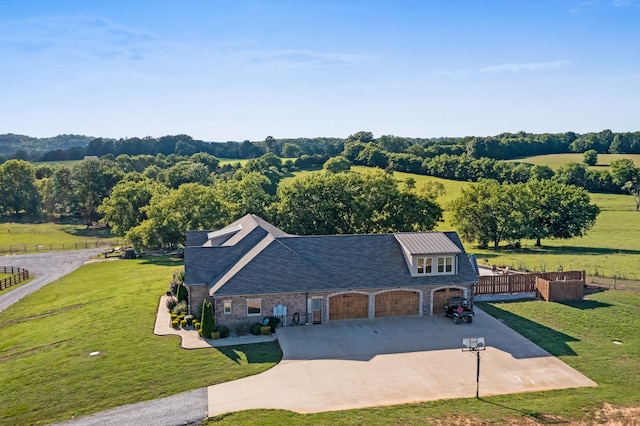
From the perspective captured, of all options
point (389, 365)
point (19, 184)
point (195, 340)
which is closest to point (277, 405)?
point (389, 365)

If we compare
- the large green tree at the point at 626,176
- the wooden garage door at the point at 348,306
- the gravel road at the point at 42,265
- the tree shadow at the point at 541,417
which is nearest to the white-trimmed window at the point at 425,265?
the wooden garage door at the point at 348,306

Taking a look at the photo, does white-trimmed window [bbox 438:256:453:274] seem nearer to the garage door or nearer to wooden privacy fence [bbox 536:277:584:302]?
the garage door

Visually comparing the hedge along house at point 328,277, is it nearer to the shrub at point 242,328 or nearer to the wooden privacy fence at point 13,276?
the shrub at point 242,328

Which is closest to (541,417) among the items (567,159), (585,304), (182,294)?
(585,304)

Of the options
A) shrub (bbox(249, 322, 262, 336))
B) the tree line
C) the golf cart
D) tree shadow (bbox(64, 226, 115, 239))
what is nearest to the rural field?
shrub (bbox(249, 322, 262, 336))

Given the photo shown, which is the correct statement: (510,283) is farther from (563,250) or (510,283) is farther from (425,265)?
(563,250)

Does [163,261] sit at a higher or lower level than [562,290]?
lower

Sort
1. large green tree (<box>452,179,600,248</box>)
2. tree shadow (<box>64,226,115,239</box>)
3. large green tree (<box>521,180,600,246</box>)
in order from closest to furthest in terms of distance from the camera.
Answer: large green tree (<box>452,179,600,248</box>) → large green tree (<box>521,180,600,246</box>) → tree shadow (<box>64,226,115,239</box>)
